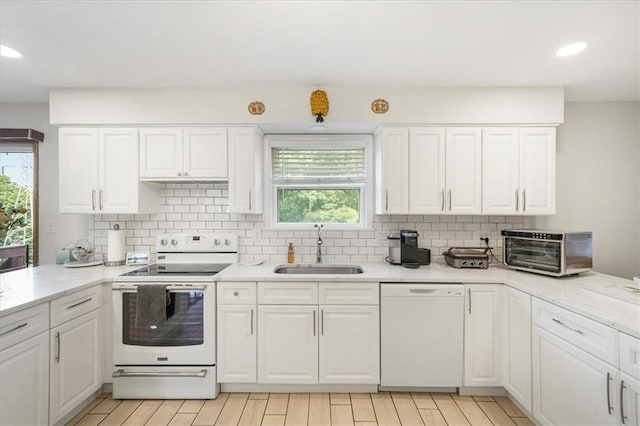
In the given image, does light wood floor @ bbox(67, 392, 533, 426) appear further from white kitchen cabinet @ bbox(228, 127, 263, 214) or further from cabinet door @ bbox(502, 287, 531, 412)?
white kitchen cabinet @ bbox(228, 127, 263, 214)

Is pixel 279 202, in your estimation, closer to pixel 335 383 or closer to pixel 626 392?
pixel 335 383

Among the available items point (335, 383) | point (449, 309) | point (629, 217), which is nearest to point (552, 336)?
point (449, 309)

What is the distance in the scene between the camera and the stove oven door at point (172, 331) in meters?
2.25

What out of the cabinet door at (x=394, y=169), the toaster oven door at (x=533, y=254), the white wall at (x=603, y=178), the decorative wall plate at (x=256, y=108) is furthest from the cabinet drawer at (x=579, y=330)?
the decorative wall plate at (x=256, y=108)

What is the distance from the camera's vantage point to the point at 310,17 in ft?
5.41

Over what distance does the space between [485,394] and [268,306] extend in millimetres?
1834

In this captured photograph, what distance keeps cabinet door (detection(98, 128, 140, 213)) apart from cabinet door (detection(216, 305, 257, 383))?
4.28ft

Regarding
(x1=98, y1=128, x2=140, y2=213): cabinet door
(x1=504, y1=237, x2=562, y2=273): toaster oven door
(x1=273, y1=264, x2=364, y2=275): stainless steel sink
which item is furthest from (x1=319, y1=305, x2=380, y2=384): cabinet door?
(x1=98, y1=128, x2=140, y2=213): cabinet door

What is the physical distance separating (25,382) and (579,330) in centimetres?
309

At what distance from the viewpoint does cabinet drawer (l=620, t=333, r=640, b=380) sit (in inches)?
51.1

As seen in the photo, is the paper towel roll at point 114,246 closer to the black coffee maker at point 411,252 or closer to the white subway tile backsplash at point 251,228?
the white subway tile backsplash at point 251,228

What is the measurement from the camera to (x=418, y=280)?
2270 millimetres

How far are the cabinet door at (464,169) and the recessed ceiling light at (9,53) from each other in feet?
10.8

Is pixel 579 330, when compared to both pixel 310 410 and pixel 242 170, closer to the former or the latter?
pixel 310 410
